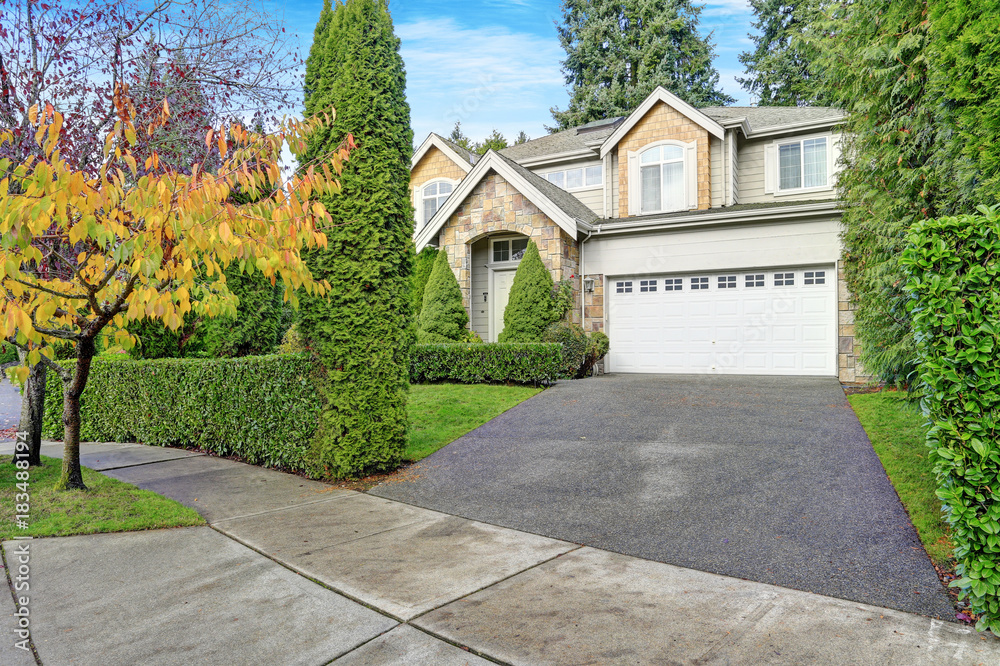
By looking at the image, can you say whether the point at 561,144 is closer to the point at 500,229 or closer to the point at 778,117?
the point at 500,229

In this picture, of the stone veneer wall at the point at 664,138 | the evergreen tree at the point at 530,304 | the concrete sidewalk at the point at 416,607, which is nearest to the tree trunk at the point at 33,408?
the concrete sidewalk at the point at 416,607

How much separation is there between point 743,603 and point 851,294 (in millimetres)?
9899

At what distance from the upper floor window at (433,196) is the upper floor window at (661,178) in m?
6.53

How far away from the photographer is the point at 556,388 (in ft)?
36.6

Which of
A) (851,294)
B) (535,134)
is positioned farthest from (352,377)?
(535,134)

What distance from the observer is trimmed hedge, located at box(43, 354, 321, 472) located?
21.2 ft

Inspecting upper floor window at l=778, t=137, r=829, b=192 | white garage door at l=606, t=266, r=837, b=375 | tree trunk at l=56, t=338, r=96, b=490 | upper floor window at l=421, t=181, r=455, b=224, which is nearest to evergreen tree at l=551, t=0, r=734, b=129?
upper floor window at l=421, t=181, r=455, b=224

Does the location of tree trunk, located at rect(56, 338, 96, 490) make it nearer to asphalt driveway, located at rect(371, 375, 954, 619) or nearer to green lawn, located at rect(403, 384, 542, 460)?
asphalt driveway, located at rect(371, 375, 954, 619)

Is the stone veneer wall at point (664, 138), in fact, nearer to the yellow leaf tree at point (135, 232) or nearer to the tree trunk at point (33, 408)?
the yellow leaf tree at point (135, 232)

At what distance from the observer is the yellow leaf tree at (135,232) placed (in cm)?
321

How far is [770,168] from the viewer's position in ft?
50.3

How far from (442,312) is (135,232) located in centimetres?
1050

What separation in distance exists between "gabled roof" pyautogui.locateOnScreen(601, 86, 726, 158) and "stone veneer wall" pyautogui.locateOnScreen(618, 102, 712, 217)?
0.11 meters

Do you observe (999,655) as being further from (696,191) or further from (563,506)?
(696,191)
